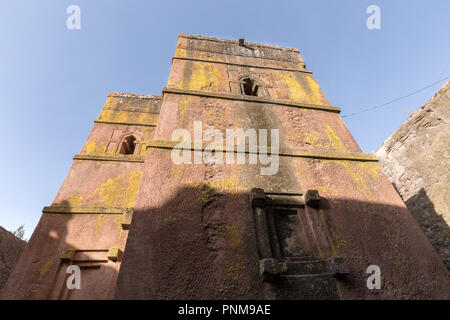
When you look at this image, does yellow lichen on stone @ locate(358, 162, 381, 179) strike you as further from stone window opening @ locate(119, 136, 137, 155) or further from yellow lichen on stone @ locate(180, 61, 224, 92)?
stone window opening @ locate(119, 136, 137, 155)

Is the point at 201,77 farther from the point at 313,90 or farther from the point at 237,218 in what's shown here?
the point at 237,218

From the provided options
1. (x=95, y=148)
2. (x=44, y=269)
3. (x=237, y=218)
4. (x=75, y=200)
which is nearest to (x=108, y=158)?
(x=95, y=148)

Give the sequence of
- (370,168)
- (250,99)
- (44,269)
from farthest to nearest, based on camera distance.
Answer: (250,99), (44,269), (370,168)

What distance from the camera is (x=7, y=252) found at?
285 inches

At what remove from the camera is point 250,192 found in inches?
114

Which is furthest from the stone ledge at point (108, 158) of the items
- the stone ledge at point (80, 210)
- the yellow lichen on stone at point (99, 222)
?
the yellow lichen on stone at point (99, 222)

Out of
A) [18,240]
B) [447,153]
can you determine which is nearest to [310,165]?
[447,153]

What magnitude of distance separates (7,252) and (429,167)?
41.1 ft

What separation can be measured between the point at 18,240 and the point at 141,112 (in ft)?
19.8

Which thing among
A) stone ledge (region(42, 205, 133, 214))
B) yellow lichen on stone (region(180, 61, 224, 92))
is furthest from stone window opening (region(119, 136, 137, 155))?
yellow lichen on stone (region(180, 61, 224, 92))

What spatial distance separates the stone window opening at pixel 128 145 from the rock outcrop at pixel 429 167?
26.8 feet

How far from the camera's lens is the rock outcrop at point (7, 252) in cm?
687

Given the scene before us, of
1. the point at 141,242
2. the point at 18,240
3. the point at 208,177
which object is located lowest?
the point at 141,242

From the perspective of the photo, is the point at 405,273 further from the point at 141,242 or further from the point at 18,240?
the point at 18,240
